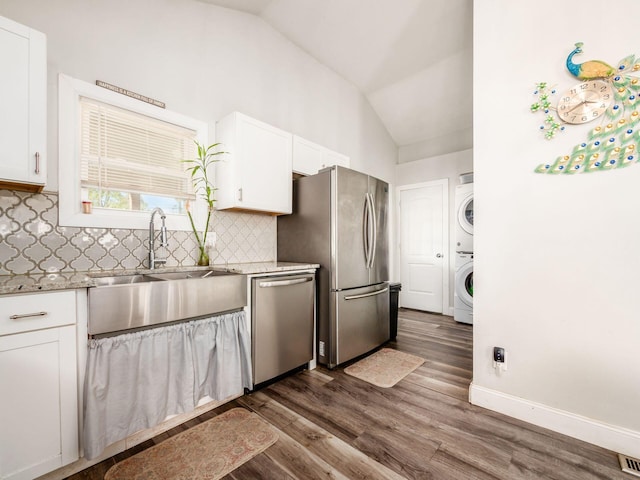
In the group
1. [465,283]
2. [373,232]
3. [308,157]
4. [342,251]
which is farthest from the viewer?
[465,283]

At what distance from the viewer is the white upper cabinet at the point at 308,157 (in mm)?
3049

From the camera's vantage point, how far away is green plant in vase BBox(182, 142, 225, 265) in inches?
94.4

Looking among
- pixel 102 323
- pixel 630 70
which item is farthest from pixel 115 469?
pixel 630 70

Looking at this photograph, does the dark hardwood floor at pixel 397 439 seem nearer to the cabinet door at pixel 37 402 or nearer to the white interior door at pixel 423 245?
the cabinet door at pixel 37 402

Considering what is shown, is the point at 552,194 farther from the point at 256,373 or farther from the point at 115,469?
the point at 115,469

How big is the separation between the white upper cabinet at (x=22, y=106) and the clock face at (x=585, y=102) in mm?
3038

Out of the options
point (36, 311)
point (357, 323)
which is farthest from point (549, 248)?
point (36, 311)

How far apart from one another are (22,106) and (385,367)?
314 cm

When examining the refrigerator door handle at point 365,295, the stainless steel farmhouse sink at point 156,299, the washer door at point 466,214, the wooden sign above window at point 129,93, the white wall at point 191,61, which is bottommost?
the refrigerator door handle at point 365,295

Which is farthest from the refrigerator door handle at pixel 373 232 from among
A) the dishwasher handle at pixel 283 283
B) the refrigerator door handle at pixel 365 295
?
the dishwasher handle at pixel 283 283

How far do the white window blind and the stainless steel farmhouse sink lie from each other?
0.75 metres

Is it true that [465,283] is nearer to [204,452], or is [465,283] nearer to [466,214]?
[466,214]

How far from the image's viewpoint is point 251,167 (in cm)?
255

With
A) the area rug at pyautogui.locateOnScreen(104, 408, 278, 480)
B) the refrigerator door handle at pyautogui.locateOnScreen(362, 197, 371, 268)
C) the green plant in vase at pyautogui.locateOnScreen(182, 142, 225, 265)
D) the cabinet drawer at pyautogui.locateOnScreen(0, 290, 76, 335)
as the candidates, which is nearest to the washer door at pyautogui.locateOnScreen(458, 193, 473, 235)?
the refrigerator door handle at pyautogui.locateOnScreen(362, 197, 371, 268)
